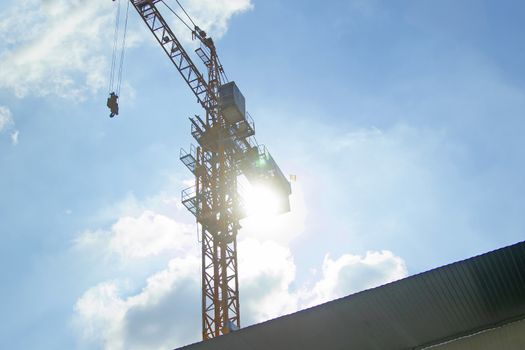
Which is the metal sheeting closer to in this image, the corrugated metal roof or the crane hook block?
the corrugated metal roof

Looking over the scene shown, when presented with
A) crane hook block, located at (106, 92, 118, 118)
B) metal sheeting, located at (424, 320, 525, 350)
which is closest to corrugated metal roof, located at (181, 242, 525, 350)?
metal sheeting, located at (424, 320, 525, 350)

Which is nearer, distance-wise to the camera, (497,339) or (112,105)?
(497,339)

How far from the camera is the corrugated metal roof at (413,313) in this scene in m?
17.0

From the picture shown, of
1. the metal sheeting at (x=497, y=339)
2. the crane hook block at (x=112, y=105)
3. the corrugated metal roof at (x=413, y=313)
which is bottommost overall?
the metal sheeting at (x=497, y=339)

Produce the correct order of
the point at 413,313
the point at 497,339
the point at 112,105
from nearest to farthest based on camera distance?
the point at 413,313
the point at 497,339
the point at 112,105

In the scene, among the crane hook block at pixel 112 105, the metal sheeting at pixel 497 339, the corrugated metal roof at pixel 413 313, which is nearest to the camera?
the corrugated metal roof at pixel 413 313

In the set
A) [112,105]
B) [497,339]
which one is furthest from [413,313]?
[112,105]

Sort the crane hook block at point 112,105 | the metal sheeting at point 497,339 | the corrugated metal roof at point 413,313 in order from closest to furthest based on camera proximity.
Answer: the corrugated metal roof at point 413,313
the metal sheeting at point 497,339
the crane hook block at point 112,105

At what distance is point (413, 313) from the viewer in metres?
18.0

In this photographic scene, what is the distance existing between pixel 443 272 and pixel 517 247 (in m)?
2.15

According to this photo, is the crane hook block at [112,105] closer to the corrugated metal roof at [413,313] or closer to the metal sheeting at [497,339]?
the corrugated metal roof at [413,313]

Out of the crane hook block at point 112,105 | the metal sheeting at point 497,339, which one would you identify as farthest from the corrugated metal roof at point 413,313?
the crane hook block at point 112,105

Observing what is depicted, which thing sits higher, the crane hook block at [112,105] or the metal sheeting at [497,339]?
the crane hook block at [112,105]

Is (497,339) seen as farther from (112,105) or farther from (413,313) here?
(112,105)
